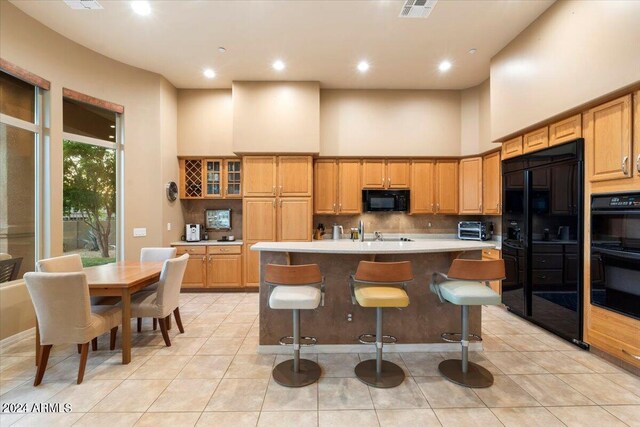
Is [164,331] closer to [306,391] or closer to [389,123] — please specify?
[306,391]

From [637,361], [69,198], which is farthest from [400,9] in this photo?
[69,198]

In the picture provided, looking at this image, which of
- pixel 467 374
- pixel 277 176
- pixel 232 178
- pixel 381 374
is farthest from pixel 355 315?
pixel 232 178

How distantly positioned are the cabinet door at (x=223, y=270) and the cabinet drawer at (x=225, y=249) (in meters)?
0.07

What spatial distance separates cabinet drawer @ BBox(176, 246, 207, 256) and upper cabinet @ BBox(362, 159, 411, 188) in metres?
3.02

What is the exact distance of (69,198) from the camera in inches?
149

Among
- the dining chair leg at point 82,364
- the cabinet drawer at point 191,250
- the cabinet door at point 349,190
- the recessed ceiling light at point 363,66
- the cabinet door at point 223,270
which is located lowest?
the dining chair leg at point 82,364

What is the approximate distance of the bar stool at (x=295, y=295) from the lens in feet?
7.09

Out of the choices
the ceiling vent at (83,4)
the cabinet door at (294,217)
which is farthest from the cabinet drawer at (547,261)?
the ceiling vent at (83,4)

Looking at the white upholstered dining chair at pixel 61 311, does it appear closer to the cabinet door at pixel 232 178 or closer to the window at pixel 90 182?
the window at pixel 90 182

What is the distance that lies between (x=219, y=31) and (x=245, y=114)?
4.47 ft

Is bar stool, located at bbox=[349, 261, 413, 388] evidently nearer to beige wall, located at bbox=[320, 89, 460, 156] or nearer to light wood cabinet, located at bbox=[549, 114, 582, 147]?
light wood cabinet, located at bbox=[549, 114, 582, 147]

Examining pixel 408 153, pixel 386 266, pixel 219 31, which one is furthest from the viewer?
pixel 408 153

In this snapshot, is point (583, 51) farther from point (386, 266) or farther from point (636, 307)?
point (386, 266)

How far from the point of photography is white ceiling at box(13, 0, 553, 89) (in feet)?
9.98
